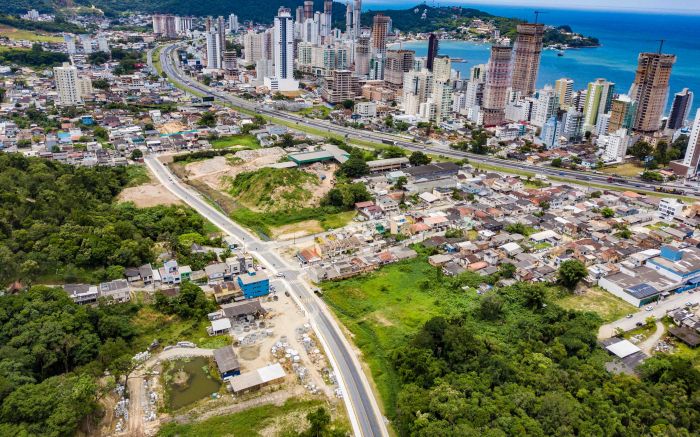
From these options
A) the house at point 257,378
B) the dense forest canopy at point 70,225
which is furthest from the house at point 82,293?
the house at point 257,378

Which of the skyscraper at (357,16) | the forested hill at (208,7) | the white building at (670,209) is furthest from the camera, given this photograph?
the forested hill at (208,7)

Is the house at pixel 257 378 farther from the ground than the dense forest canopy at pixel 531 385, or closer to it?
closer to it

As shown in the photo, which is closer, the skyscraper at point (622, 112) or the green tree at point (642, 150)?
the green tree at point (642, 150)

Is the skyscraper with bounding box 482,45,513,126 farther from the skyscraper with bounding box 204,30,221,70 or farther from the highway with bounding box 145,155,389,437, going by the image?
the skyscraper with bounding box 204,30,221,70

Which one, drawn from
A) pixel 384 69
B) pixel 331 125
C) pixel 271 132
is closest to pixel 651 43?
pixel 384 69

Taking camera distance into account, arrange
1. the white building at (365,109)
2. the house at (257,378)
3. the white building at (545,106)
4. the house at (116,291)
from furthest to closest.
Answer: the white building at (365,109)
the white building at (545,106)
the house at (116,291)
the house at (257,378)

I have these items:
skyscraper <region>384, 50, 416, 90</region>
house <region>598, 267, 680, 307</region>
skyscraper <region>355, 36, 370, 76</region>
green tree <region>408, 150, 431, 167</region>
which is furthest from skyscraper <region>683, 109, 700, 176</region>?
skyscraper <region>355, 36, 370, 76</region>

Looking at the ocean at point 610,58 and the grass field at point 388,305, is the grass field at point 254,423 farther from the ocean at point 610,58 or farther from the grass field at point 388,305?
the ocean at point 610,58

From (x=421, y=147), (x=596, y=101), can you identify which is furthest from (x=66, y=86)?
(x=596, y=101)
